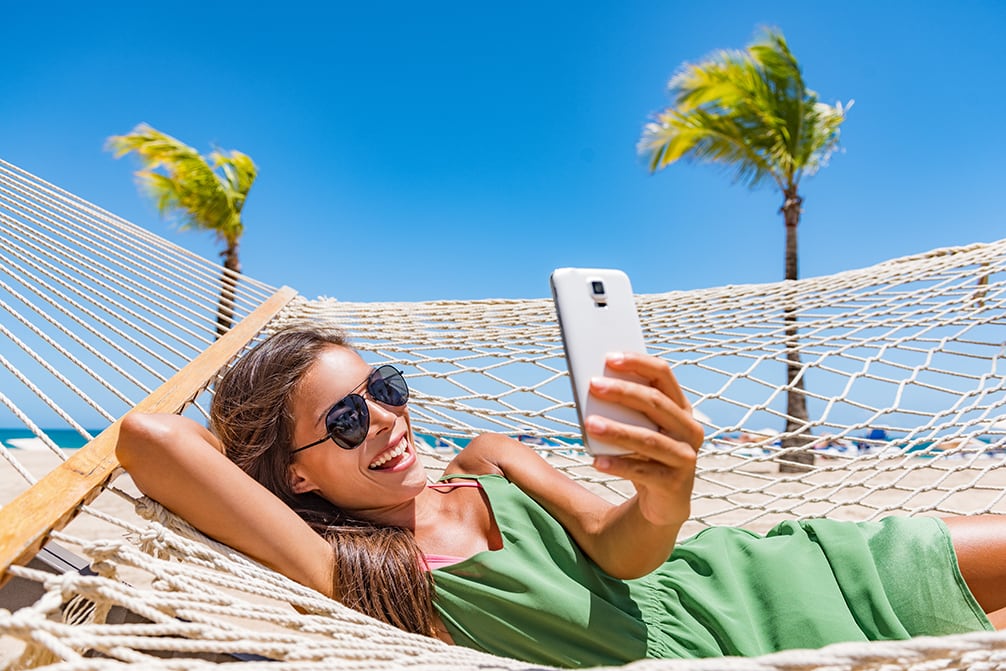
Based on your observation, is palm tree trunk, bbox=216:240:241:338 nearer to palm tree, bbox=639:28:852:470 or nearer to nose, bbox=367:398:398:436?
nose, bbox=367:398:398:436

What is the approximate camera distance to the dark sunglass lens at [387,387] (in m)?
1.12

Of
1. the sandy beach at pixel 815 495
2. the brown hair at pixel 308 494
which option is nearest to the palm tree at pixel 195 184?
the sandy beach at pixel 815 495

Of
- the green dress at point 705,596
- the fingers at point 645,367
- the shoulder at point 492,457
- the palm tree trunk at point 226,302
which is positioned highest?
the palm tree trunk at point 226,302

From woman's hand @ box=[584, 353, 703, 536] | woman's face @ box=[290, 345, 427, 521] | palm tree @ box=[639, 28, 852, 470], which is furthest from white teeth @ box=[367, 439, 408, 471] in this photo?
palm tree @ box=[639, 28, 852, 470]

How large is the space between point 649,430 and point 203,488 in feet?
1.73

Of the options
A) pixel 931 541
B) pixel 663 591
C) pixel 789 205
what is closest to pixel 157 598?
pixel 663 591

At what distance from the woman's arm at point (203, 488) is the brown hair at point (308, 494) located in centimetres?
9

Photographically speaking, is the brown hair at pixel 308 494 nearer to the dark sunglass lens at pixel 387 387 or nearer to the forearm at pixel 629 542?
the dark sunglass lens at pixel 387 387

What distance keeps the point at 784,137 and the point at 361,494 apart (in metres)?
8.11

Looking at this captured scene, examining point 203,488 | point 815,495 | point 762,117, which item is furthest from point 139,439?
point 762,117

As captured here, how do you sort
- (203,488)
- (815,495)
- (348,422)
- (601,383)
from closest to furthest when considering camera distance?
(601,383) → (203,488) → (348,422) → (815,495)

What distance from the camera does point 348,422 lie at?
1074 millimetres

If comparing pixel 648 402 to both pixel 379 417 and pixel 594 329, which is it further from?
pixel 379 417

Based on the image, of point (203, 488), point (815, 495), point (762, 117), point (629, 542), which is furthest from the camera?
point (762, 117)
